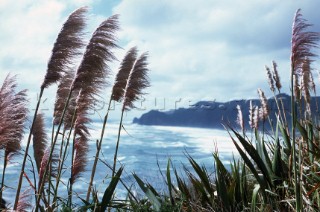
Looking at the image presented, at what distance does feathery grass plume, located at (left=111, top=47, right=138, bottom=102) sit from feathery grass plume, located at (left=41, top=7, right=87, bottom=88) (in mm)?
1047

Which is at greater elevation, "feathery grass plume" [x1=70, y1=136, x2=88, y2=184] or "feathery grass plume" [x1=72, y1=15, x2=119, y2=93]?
"feathery grass plume" [x1=72, y1=15, x2=119, y2=93]

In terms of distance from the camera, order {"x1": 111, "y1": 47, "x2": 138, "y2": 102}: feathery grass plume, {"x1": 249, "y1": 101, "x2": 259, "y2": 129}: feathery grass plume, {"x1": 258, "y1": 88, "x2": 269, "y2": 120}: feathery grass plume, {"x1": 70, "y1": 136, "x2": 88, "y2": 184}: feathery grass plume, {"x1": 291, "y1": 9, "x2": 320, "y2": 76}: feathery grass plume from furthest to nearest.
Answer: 1. {"x1": 249, "y1": 101, "x2": 259, "y2": 129}: feathery grass plume
2. {"x1": 258, "y1": 88, "x2": 269, "y2": 120}: feathery grass plume
3. {"x1": 111, "y1": 47, "x2": 138, "y2": 102}: feathery grass plume
4. {"x1": 70, "y1": 136, "x2": 88, "y2": 184}: feathery grass plume
5. {"x1": 291, "y1": 9, "x2": 320, "y2": 76}: feathery grass plume

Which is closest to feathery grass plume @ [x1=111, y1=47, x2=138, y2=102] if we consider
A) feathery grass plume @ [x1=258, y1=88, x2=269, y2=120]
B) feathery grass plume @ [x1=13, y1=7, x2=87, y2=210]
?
feathery grass plume @ [x1=13, y1=7, x2=87, y2=210]

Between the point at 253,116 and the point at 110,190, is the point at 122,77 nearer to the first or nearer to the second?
the point at 253,116

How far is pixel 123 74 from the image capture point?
15.0 feet

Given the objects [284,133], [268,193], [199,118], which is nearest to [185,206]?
[268,193]

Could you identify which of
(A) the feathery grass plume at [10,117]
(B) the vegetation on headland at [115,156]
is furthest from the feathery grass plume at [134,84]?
(A) the feathery grass plume at [10,117]

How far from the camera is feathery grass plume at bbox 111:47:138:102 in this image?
4.48 metres

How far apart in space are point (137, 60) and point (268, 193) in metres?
1.80

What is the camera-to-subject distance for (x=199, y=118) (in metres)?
91.8

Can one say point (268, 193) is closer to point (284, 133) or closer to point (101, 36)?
point (284, 133)

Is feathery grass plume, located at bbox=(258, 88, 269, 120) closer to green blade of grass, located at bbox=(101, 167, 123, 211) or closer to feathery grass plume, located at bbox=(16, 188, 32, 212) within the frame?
green blade of grass, located at bbox=(101, 167, 123, 211)

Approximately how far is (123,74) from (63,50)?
1.19m

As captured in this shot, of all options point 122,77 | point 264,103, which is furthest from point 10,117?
point 264,103
